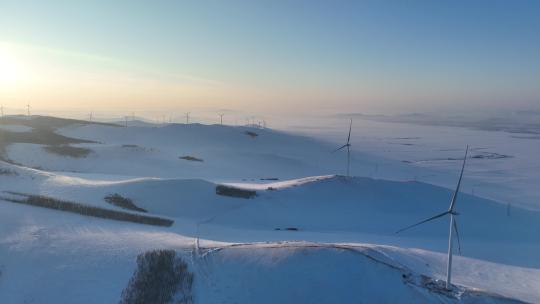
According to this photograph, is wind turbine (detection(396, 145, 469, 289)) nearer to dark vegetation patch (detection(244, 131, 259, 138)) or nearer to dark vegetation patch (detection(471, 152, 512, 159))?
dark vegetation patch (detection(244, 131, 259, 138))

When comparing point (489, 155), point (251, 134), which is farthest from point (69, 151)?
point (489, 155)

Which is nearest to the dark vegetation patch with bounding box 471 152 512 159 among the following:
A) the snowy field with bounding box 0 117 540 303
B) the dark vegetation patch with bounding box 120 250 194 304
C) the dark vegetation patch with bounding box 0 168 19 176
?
the snowy field with bounding box 0 117 540 303

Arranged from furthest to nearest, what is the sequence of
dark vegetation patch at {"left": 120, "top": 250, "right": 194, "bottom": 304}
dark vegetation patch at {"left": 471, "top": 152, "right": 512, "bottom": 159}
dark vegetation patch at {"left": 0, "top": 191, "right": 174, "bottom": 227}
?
1. dark vegetation patch at {"left": 471, "top": 152, "right": 512, "bottom": 159}
2. dark vegetation patch at {"left": 0, "top": 191, "right": 174, "bottom": 227}
3. dark vegetation patch at {"left": 120, "top": 250, "right": 194, "bottom": 304}

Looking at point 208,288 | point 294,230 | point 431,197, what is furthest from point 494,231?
point 208,288

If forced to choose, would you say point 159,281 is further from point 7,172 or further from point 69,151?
point 69,151

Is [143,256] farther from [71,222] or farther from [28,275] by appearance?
[71,222]

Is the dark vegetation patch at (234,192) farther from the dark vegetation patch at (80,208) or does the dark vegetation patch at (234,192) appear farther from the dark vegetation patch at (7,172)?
the dark vegetation patch at (7,172)
